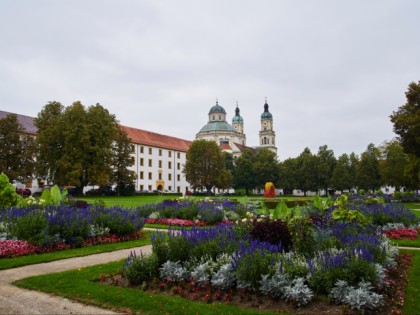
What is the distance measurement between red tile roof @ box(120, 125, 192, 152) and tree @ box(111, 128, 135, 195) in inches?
596

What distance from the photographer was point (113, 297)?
5.59m

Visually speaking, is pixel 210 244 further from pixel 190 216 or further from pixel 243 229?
pixel 190 216

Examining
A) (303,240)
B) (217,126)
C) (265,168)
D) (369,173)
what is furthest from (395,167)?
(217,126)

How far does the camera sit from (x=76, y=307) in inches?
207

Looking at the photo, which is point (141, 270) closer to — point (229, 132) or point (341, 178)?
point (341, 178)

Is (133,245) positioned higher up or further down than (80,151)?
further down

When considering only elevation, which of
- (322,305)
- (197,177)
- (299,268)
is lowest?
(322,305)

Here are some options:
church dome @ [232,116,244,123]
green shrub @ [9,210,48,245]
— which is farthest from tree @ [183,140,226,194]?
church dome @ [232,116,244,123]

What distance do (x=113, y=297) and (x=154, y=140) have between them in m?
75.0

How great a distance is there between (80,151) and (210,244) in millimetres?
40279

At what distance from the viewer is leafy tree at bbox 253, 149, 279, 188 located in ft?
257

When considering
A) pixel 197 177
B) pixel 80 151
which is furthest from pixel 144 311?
Answer: pixel 197 177

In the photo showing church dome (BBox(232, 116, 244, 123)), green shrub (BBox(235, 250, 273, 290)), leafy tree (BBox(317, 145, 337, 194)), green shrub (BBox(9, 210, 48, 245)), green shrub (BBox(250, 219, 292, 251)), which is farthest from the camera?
church dome (BBox(232, 116, 244, 123))

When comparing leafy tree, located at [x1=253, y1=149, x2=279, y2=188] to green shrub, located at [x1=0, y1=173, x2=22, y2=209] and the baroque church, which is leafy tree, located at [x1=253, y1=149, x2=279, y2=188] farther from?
green shrub, located at [x1=0, y1=173, x2=22, y2=209]
